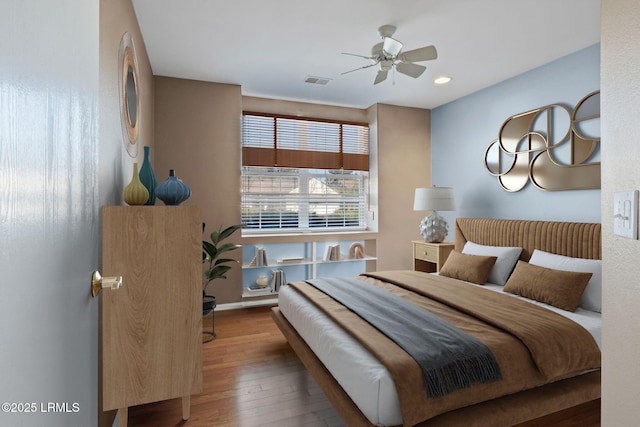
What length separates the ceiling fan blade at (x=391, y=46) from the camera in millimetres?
2705

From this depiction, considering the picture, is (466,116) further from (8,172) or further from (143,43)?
(8,172)

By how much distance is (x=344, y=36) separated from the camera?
9.71 feet

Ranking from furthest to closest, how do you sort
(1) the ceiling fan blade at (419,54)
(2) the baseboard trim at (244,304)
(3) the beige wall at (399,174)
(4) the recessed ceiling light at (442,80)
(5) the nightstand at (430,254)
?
(3) the beige wall at (399,174), (5) the nightstand at (430,254), (2) the baseboard trim at (244,304), (4) the recessed ceiling light at (442,80), (1) the ceiling fan blade at (419,54)

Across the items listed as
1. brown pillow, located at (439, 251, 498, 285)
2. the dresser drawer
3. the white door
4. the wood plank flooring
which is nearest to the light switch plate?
the white door

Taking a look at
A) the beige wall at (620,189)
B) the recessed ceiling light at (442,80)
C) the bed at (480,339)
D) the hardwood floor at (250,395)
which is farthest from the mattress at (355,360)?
the recessed ceiling light at (442,80)

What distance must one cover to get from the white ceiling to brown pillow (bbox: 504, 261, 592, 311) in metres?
1.96

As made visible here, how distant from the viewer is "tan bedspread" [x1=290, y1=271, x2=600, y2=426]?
1589 millimetres

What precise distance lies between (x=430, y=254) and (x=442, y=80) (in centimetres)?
208

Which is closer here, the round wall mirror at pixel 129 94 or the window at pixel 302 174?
the round wall mirror at pixel 129 94

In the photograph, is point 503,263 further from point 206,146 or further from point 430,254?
point 206,146

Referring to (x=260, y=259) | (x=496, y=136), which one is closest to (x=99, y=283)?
(x=260, y=259)

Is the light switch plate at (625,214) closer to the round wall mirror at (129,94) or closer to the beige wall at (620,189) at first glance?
the beige wall at (620,189)

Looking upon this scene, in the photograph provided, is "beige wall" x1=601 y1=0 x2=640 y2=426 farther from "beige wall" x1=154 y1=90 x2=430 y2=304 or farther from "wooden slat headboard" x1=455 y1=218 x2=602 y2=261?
"beige wall" x1=154 y1=90 x2=430 y2=304

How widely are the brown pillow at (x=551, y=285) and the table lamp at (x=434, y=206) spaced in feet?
4.64
